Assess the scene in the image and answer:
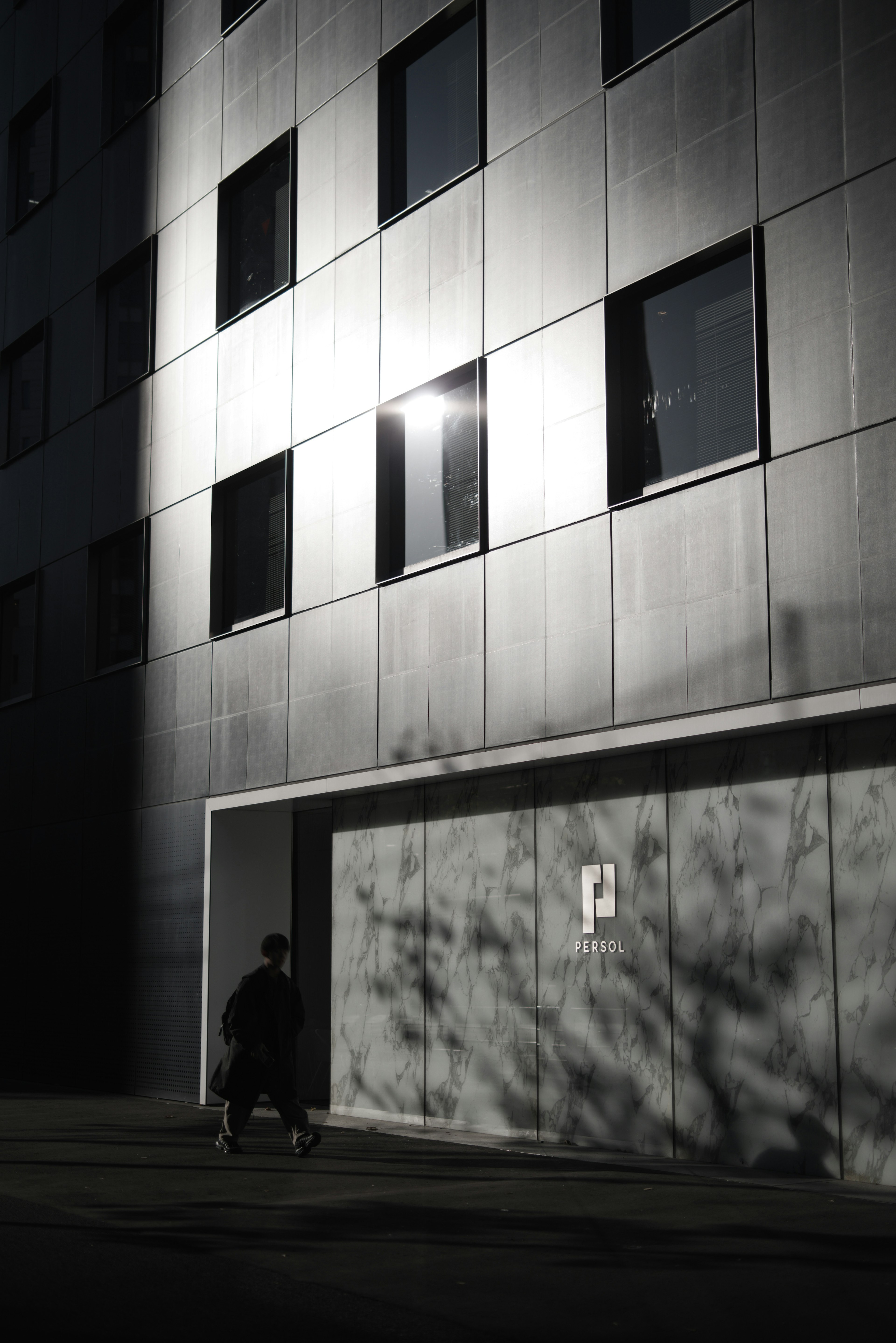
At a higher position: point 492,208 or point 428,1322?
point 492,208

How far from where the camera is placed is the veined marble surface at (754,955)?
1110cm

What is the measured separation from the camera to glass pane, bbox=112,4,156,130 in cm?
2159

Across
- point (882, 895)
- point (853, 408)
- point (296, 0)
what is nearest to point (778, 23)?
point (853, 408)

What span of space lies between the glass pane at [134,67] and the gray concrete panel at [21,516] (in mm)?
4984

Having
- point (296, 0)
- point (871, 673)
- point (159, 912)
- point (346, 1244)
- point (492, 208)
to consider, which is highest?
point (296, 0)

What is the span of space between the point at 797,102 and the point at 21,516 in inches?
593

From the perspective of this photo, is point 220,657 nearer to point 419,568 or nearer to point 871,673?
point 419,568

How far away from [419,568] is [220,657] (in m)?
3.93

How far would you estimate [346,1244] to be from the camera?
884 centimetres

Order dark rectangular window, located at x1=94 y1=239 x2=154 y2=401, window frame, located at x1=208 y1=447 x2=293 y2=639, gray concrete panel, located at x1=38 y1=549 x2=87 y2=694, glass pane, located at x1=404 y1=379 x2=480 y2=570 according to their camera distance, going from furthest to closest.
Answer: gray concrete panel, located at x1=38 y1=549 x2=87 y2=694, dark rectangular window, located at x1=94 y1=239 x2=154 y2=401, window frame, located at x1=208 y1=447 x2=293 y2=639, glass pane, located at x1=404 y1=379 x2=480 y2=570

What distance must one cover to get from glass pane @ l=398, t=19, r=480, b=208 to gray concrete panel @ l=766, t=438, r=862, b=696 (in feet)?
18.9

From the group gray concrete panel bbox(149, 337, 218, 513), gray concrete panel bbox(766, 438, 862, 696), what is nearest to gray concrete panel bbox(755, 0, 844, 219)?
gray concrete panel bbox(766, 438, 862, 696)

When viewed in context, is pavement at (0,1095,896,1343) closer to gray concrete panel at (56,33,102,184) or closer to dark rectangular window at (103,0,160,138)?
dark rectangular window at (103,0,160,138)

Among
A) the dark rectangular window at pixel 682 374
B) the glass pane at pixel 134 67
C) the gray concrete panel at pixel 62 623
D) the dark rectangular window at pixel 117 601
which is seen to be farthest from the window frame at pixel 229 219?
the dark rectangular window at pixel 682 374
